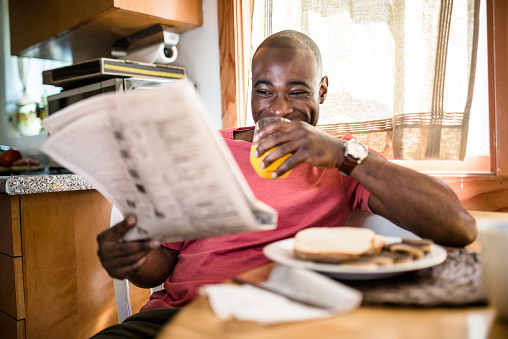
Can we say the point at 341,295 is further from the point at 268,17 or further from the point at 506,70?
the point at 268,17

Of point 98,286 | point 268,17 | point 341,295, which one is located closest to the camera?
point 341,295

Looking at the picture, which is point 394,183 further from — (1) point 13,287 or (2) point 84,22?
(2) point 84,22

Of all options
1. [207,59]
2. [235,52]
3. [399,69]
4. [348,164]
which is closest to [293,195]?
[348,164]

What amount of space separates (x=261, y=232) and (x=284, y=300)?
0.52 m

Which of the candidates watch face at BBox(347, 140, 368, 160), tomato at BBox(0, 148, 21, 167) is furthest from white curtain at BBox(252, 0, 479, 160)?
tomato at BBox(0, 148, 21, 167)

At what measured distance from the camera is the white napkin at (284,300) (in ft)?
1.28

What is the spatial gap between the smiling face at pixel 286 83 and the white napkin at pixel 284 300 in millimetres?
779

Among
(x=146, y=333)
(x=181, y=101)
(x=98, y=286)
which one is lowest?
(x=98, y=286)

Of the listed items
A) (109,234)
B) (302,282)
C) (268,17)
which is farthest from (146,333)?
(268,17)

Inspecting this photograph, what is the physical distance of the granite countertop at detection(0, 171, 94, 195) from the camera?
1.36m

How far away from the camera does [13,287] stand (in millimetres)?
1420

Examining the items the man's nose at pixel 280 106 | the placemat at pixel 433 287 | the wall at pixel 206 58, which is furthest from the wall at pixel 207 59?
the placemat at pixel 433 287

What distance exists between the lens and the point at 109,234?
763 millimetres

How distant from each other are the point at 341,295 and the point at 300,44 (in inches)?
36.8
